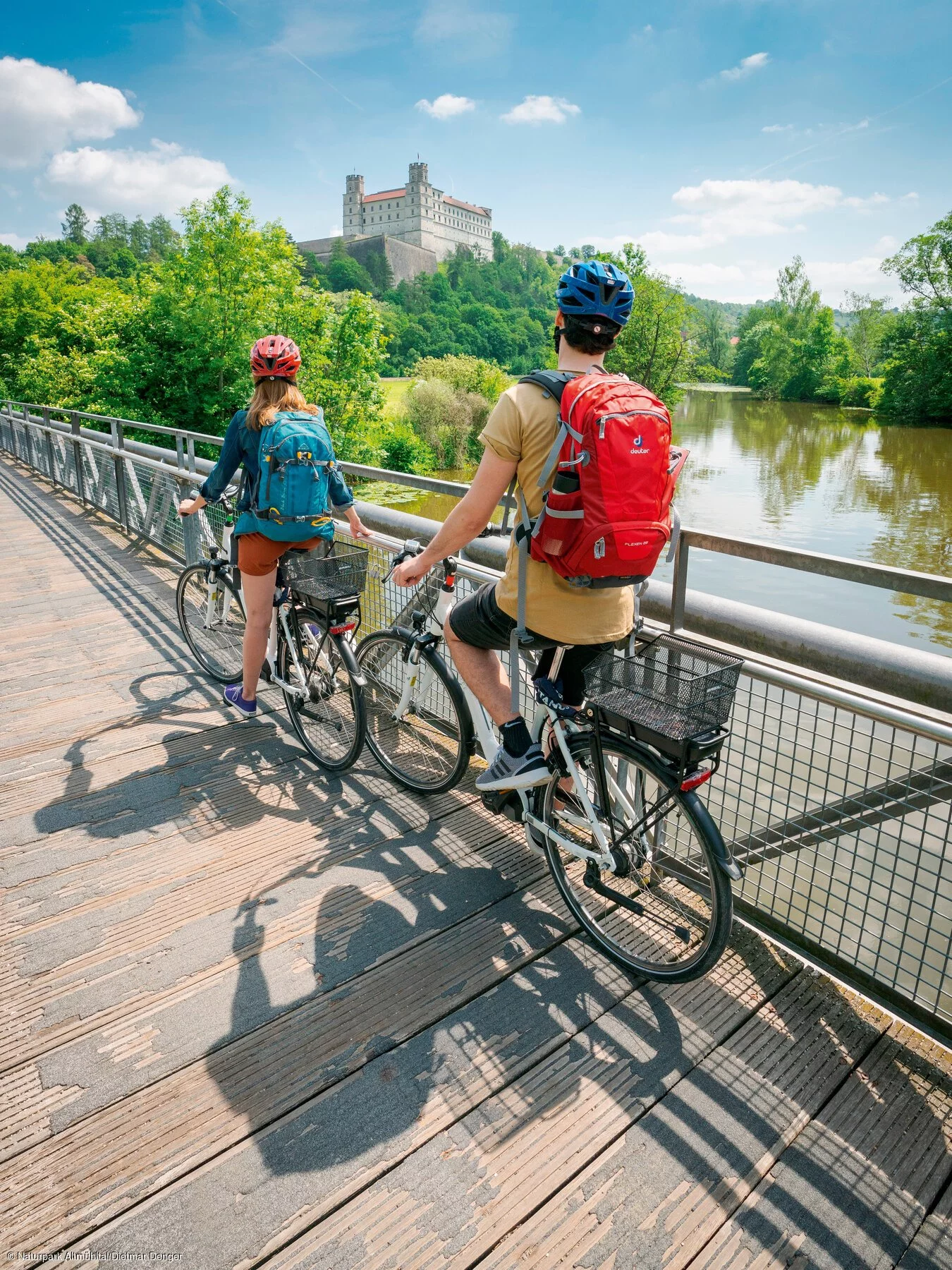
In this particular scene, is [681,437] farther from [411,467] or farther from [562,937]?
[562,937]

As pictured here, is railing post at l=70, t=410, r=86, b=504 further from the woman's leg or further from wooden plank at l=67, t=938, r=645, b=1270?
wooden plank at l=67, t=938, r=645, b=1270

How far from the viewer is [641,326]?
5731 cm

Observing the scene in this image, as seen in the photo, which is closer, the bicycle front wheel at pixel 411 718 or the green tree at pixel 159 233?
the bicycle front wheel at pixel 411 718

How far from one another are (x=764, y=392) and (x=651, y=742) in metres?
98.4

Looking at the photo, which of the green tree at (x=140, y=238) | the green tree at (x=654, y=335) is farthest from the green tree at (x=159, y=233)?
the green tree at (x=654, y=335)

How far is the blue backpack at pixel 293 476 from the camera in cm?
Result: 350

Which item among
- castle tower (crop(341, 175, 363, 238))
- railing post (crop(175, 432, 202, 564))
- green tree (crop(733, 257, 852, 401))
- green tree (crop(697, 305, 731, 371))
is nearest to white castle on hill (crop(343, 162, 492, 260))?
castle tower (crop(341, 175, 363, 238))

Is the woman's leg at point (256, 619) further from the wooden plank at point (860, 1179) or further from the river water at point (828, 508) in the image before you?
the river water at point (828, 508)

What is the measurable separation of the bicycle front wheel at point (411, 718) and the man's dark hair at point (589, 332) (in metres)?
1.40

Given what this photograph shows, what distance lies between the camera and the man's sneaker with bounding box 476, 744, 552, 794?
9.00ft

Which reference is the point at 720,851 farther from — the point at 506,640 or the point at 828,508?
the point at 828,508

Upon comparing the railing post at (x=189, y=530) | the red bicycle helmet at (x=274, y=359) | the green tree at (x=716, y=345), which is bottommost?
the railing post at (x=189, y=530)

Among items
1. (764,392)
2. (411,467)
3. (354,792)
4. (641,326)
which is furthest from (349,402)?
(764,392)

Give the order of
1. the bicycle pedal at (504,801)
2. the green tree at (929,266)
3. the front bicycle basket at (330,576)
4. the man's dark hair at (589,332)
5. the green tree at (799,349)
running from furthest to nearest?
the green tree at (799,349) < the green tree at (929,266) < the front bicycle basket at (330,576) < the bicycle pedal at (504,801) < the man's dark hair at (589,332)
